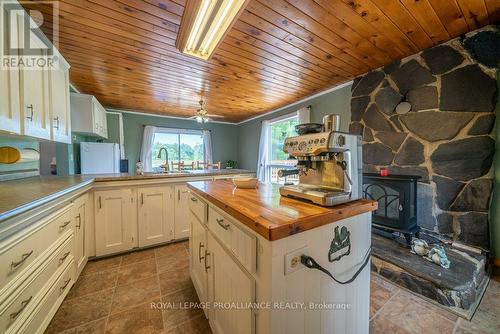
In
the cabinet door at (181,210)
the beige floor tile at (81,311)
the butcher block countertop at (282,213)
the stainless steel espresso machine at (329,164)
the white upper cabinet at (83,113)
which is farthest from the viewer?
the white upper cabinet at (83,113)

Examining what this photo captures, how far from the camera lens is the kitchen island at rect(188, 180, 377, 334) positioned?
0.69m

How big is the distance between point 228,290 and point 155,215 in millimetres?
1799

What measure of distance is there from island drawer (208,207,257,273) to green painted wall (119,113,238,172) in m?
4.58

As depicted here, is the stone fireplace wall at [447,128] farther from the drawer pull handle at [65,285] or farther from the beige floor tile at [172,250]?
the drawer pull handle at [65,285]

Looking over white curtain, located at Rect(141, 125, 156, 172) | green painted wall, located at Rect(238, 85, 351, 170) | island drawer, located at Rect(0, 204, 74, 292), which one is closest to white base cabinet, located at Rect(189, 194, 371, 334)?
island drawer, located at Rect(0, 204, 74, 292)

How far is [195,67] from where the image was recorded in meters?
2.38

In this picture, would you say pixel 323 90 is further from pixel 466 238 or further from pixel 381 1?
pixel 466 238

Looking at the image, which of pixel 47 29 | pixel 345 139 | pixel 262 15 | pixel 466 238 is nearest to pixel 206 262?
pixel 345 139

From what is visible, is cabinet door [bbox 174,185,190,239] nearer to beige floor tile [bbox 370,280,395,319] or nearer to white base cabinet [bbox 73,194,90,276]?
white base cabinet [bbox 73,194,90,276]

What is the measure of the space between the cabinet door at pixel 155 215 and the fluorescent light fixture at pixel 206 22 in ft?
5.48

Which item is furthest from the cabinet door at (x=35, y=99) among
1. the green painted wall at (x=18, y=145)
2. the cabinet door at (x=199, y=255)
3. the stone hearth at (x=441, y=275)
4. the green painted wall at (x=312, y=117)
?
the green painted wall at (x=312, y=117)

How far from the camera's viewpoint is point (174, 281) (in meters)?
1.78

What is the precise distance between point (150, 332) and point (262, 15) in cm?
243

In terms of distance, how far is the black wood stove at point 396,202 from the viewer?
6.43 feet
